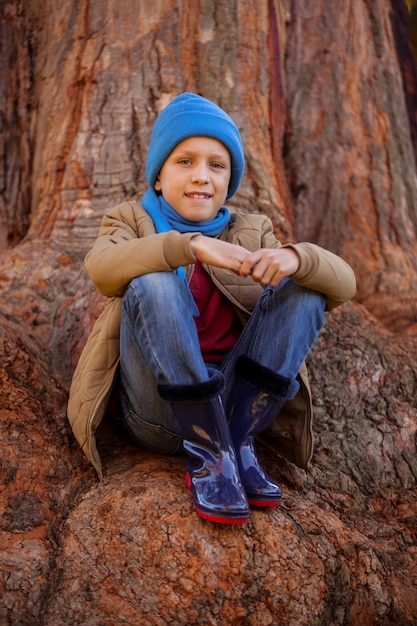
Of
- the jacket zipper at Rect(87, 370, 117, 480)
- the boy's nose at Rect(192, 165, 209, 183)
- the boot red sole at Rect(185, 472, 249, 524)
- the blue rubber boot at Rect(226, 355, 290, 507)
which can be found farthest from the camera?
the boy's nose at Rect(192, 165, 209, 183)

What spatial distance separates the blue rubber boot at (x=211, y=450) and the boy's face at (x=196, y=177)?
679 mm

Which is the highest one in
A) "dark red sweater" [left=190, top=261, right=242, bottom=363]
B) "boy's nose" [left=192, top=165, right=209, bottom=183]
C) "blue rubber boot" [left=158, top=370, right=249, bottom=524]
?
"boy's nose" [left=192, top=165, right=209, bottom=183]

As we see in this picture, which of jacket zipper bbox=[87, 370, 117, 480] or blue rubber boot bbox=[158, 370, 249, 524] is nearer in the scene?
blue rubber boot bbox=[158, 370, 249, 524]

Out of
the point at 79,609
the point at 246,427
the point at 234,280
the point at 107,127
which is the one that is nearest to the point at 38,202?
the point at 107,127

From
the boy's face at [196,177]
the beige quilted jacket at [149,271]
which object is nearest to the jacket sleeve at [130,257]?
the beige quilted jacket at [149,271]

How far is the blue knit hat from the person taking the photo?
2477 millimetres

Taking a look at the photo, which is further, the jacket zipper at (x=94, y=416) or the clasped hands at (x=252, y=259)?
the jacket zipper at (x=94, y=416)

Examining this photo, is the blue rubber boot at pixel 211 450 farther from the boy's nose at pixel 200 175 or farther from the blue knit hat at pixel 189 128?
the blue knit hat at pixel 189 128

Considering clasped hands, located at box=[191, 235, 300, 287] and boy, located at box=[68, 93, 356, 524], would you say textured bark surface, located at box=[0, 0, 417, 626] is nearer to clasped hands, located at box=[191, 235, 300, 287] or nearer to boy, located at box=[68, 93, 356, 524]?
boy, located at box=[68, 93, 356, 524]

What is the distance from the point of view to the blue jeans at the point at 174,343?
2084 mm

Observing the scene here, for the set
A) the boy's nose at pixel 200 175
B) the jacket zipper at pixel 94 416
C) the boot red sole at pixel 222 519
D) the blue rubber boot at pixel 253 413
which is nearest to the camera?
the boot red sole at pixel 222 519

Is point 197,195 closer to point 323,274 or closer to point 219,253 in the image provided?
point 219,253

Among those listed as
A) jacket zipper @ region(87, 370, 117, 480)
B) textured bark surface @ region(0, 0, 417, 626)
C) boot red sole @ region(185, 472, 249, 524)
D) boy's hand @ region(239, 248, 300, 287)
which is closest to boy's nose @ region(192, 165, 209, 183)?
boy's hand @ region(239, 248, 300, 287)

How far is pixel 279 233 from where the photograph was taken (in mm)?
3656
